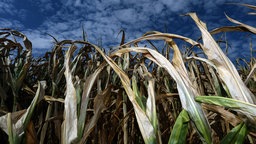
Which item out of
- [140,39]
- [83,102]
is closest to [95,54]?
[140,39]

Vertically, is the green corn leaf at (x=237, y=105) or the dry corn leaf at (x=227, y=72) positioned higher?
the dry corn leaf at (x=227, y=72)

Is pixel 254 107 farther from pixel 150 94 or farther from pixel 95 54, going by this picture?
pixel 95 54

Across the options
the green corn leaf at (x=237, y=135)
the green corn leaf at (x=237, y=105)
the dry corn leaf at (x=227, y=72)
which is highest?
the dry corn leaf at (x=227, y=72)

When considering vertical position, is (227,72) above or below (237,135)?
above

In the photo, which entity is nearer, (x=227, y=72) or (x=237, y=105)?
(x=237, y=105)

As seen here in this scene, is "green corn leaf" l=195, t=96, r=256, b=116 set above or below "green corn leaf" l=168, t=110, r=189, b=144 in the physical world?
above

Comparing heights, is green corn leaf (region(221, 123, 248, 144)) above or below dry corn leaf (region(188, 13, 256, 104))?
below

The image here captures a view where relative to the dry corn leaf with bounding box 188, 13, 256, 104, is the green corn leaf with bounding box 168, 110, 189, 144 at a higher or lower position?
lower

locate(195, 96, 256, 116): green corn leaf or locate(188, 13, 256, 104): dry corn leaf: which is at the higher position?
locate(188, 13, 256, 104): dry corn leaf

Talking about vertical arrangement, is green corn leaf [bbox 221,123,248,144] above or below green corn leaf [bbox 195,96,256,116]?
below

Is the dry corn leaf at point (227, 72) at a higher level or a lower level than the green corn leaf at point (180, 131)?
higher

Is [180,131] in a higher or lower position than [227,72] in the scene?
lower

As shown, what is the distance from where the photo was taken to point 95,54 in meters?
1.93

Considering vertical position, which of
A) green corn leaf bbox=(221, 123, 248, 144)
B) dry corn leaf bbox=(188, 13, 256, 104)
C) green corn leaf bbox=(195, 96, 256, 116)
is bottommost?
green corn leaf bbox=(221, 123, 248, 144)
